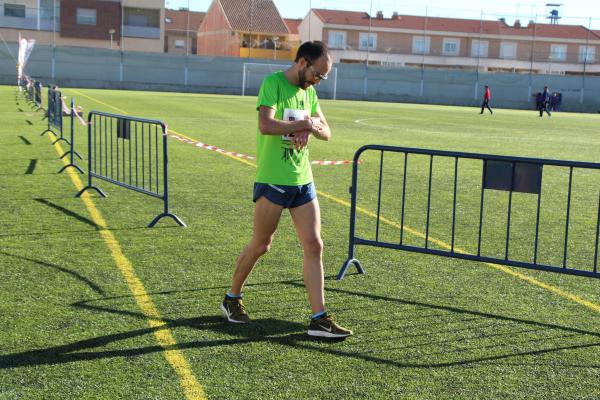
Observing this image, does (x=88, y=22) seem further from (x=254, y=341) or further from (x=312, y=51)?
(x=254, y=341)

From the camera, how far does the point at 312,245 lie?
224 inches

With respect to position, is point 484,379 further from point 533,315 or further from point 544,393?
point 533,315

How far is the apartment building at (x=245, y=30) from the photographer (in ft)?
267

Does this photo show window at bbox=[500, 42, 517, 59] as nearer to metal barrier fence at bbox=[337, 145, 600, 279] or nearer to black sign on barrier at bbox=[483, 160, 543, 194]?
metal barrier fence at bbox=[337, 145, 600, 279]

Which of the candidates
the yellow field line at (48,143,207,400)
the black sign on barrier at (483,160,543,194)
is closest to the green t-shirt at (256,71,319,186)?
the yellow field line at (48,143,207,400)

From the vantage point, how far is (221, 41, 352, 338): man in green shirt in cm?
544

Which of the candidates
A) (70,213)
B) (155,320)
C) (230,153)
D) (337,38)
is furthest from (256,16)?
(155,320)

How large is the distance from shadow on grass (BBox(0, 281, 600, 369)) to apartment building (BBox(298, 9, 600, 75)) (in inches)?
3134

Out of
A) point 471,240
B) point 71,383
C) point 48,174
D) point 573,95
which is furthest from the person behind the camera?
point 573,95

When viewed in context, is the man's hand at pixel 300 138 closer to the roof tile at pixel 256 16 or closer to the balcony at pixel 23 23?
the balcony at pixel 23 23

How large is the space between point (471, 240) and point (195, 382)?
211 inches

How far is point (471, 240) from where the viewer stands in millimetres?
9461

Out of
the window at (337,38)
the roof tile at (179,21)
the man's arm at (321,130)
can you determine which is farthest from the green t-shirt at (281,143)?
the roof tile at (179,21)

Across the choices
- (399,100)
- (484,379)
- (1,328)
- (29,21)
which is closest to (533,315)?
(484,379)
